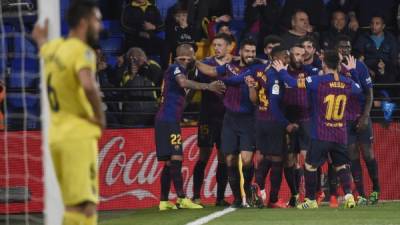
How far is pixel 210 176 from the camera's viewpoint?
16.8 metres

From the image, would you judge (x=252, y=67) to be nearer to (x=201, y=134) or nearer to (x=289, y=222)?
(x=201, y=134)

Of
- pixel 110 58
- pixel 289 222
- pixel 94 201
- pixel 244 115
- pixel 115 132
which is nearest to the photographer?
pixel 94 201

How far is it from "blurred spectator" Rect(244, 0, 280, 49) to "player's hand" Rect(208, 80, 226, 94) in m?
3.40

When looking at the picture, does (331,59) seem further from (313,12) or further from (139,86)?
(313,12)

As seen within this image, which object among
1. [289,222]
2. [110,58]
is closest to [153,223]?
[289,222]

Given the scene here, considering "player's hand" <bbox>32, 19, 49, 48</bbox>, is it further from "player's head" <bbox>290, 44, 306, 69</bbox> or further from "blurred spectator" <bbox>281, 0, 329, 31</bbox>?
"blurred spectator" <bbox>281, 0, 329, 31</bbox>

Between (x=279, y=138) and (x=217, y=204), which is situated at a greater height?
(x=279, y=138)

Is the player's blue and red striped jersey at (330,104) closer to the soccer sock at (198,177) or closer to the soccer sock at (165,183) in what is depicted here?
the soccer sock at (198,177)

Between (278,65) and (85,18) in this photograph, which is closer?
(85,18)

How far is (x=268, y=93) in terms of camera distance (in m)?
14.9

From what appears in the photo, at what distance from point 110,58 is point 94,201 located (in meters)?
11.0

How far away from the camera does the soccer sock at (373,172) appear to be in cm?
1573

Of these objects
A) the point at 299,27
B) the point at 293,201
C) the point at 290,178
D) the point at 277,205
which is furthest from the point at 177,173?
the point at 299,27

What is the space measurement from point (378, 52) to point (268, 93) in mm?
3581
